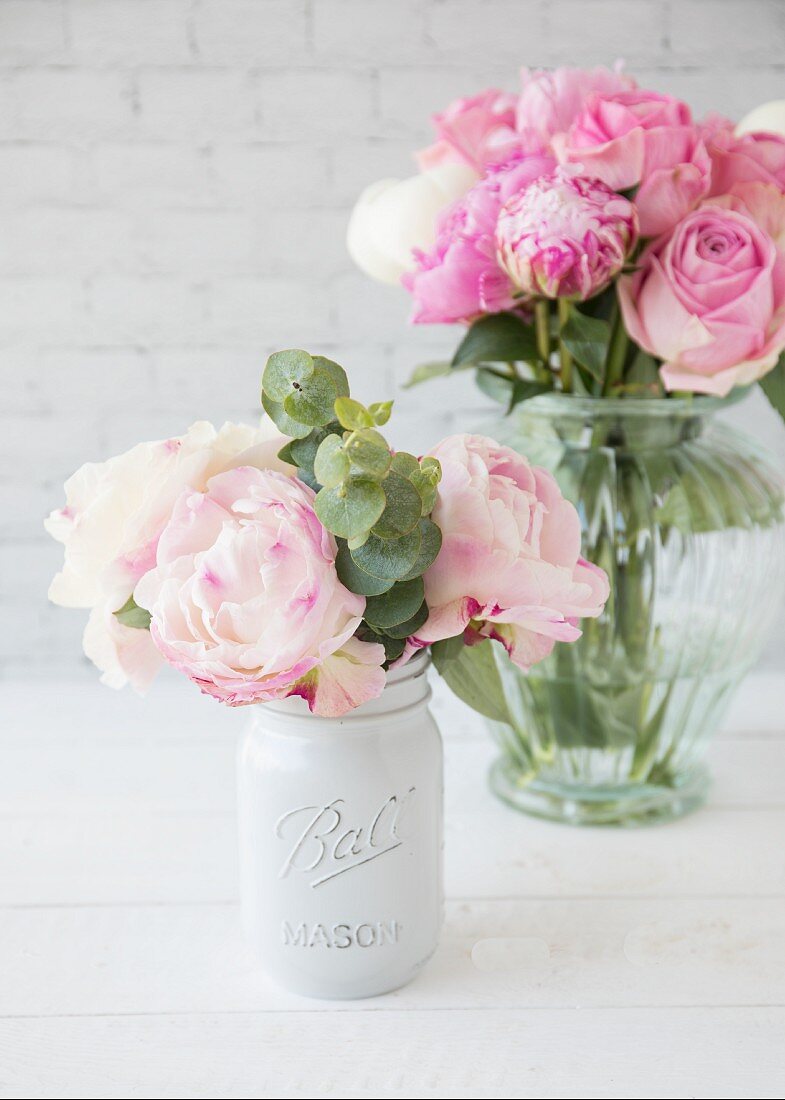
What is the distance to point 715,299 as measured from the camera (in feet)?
2.39

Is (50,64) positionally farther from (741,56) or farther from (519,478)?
(519,478)

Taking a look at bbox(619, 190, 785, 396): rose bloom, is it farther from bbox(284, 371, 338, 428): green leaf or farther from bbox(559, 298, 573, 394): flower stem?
bbox(284, 371, 338, 428): green leaf

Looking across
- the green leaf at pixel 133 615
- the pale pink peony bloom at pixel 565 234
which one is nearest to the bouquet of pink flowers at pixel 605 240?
the pale pink peony bloom at pixel 565 234

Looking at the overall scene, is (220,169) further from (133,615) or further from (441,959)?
(441,959)

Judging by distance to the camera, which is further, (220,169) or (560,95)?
(220,169)

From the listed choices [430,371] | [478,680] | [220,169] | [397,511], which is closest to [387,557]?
[397,511]

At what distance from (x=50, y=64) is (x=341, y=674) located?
0.83m

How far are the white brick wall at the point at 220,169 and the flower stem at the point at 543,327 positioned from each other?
396 mm

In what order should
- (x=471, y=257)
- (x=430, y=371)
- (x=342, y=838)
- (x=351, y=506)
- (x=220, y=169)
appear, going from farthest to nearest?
(x=220, y=169) < (x=430, y=371) < (x=471, y=257) < (x=342, y=838) < (x=351, y=506)

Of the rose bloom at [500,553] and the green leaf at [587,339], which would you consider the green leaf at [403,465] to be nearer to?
the rose bloom at [500,553]

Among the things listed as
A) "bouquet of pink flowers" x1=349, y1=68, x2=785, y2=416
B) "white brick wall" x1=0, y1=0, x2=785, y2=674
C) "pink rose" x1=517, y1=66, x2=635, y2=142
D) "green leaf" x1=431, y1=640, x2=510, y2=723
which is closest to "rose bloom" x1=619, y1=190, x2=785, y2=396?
"bouquet of pink flowers" x1=349, y1=68, x2=785, y2=416

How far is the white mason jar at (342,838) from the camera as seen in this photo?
0.63m

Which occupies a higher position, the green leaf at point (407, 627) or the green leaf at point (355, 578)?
the green leaf at point (355, 578)

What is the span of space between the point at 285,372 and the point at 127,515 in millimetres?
115
